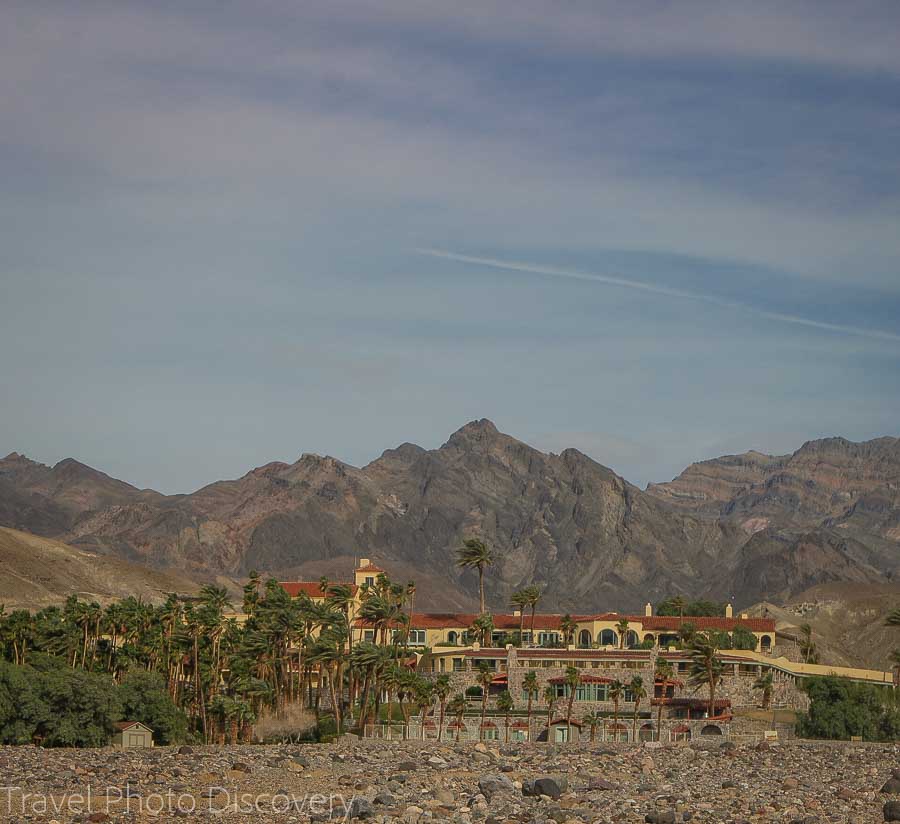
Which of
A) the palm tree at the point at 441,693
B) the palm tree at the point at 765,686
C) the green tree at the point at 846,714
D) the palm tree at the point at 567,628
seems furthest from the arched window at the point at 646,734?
the palm tree at the point at 567,628

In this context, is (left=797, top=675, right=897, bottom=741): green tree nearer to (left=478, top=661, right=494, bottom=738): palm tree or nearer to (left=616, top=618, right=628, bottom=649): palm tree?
(left=478, top=661, right=494, bottom=738): palm tree

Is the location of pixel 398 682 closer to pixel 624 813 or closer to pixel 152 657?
pixel 152 657

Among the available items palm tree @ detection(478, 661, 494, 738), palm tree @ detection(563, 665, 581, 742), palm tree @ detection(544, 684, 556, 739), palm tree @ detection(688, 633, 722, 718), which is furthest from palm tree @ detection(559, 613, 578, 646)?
palm tree @ detection(688, 633, 722, 718)

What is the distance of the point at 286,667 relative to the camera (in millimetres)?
97750

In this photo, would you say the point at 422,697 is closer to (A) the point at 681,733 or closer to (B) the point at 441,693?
(B) the point at 441,693

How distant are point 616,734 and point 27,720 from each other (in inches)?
1538

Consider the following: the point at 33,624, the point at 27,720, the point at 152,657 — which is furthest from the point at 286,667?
the point at 27,720

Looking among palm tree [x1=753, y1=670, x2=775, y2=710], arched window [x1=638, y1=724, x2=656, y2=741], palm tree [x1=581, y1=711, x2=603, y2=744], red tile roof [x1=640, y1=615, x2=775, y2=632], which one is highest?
red tile roof [x1=640, y1=615, x2=775, y2=632]

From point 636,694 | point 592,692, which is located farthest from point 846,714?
point 592,692

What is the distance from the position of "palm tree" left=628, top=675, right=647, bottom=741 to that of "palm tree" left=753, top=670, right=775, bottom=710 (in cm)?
865

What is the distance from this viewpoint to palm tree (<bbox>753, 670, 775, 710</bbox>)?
10410 centimetres

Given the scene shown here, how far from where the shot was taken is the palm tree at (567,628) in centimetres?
11719

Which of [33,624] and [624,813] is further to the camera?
[33,624]

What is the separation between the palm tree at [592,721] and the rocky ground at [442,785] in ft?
49.0
